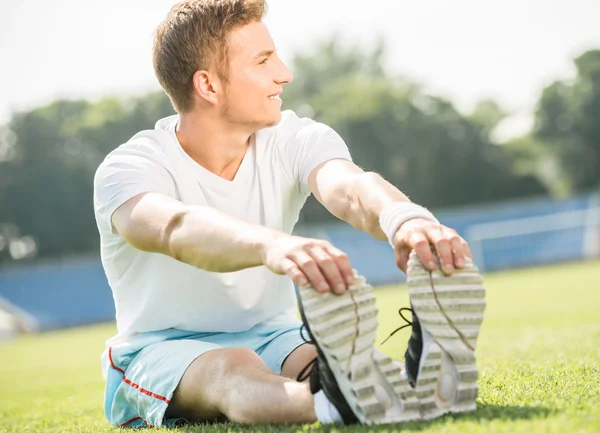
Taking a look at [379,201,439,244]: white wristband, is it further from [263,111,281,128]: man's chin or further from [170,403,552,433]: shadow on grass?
[263,111,281,128]: man's chin

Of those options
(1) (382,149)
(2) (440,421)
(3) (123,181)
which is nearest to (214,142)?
(3) (123,181)

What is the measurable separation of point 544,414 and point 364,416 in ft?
1.74

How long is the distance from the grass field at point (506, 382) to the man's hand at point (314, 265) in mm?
461

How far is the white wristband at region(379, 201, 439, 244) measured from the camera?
2.49m

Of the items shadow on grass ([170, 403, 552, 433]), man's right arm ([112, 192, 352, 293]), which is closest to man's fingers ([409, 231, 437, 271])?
man's right arm ([112, 192, 352, 293])

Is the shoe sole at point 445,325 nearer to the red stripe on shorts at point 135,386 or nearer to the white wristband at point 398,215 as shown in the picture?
the white wristband at point 398,215

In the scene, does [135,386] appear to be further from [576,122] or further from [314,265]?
[576,122]

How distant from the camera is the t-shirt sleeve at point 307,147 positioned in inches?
128

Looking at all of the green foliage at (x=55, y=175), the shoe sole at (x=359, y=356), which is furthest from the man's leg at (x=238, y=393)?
the green foliage at (x=55, y=175)

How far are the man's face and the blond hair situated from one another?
0.12 feet

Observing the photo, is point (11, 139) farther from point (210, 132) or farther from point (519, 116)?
point (210, 132)

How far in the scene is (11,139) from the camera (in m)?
39.5

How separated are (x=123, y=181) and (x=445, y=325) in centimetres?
129

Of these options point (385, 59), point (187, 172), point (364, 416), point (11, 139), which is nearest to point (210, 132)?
point (187, 172)
